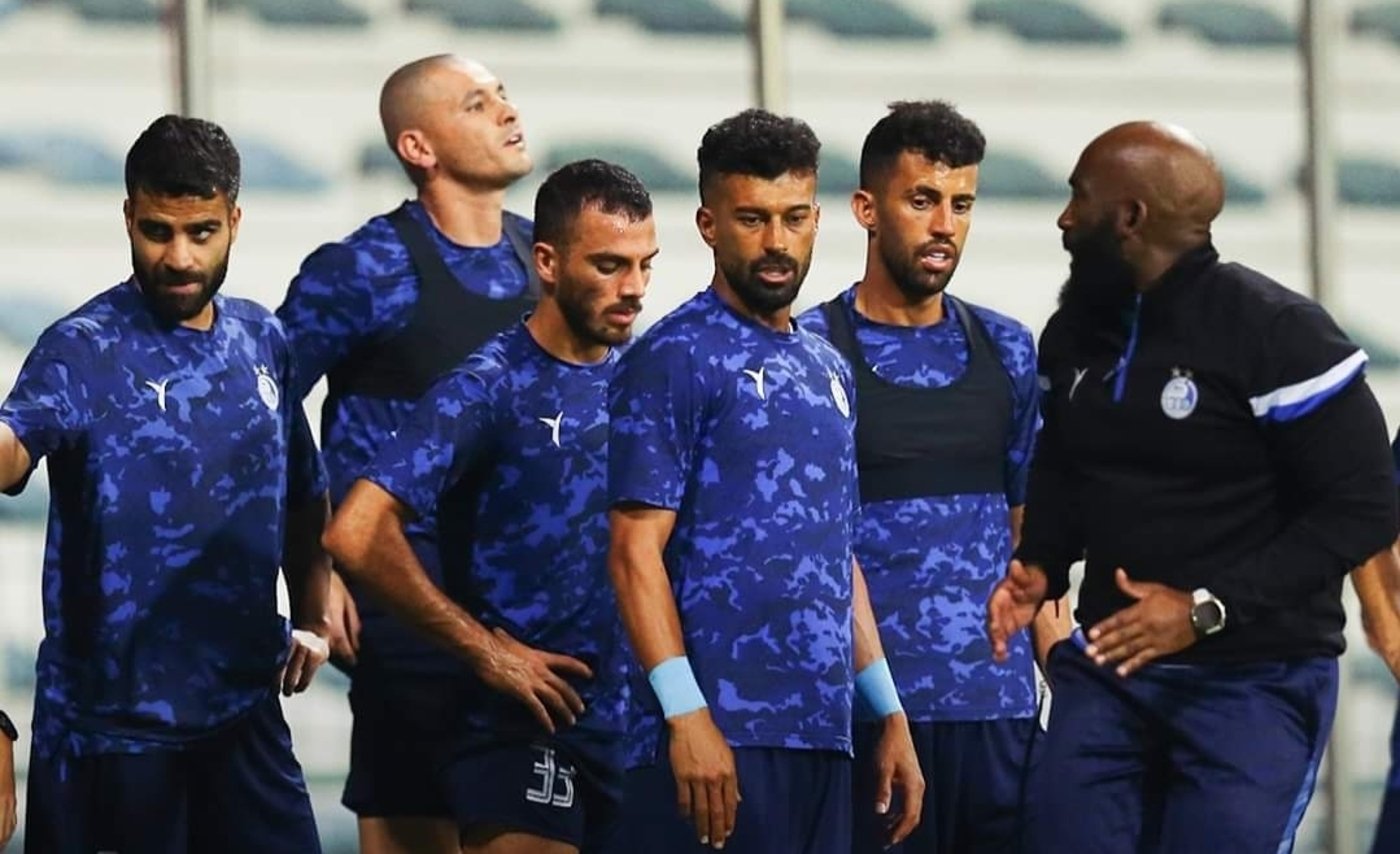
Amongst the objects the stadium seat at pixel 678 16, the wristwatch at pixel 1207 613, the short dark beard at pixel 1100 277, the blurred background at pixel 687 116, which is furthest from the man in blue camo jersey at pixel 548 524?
the stadium seat at pixel 678 16

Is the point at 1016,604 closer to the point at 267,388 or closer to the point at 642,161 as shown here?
the point at 267,388

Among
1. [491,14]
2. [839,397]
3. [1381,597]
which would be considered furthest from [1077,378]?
[491,14]

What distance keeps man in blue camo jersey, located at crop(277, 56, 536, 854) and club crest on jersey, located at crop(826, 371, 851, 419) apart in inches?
42.0

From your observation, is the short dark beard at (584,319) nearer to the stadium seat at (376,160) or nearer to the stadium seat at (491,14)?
the stadium seat at (376,160)

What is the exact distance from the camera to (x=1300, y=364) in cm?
452

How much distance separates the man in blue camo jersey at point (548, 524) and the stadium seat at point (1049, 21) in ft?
10.6

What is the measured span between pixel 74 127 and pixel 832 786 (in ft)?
11.2

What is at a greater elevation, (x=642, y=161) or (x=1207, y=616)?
(x=642, y=161)

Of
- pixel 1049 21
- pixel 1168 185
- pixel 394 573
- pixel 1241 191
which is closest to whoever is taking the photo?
pixel 1168 185

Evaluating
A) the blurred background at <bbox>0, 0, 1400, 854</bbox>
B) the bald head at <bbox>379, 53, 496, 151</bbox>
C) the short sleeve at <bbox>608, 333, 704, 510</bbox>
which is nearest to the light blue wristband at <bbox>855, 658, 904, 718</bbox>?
the short sleeve at <bbox>608, 333, 704, 510</bbox>

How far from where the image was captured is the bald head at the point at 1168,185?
15.6 ft

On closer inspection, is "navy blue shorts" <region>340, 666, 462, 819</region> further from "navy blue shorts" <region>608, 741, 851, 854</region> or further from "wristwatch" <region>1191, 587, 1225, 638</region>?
"wristwatch" <region>1191, 587, 1225, 638</region>

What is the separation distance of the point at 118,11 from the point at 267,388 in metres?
2.56

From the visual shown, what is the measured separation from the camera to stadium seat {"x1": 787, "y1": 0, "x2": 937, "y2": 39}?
809 cm
